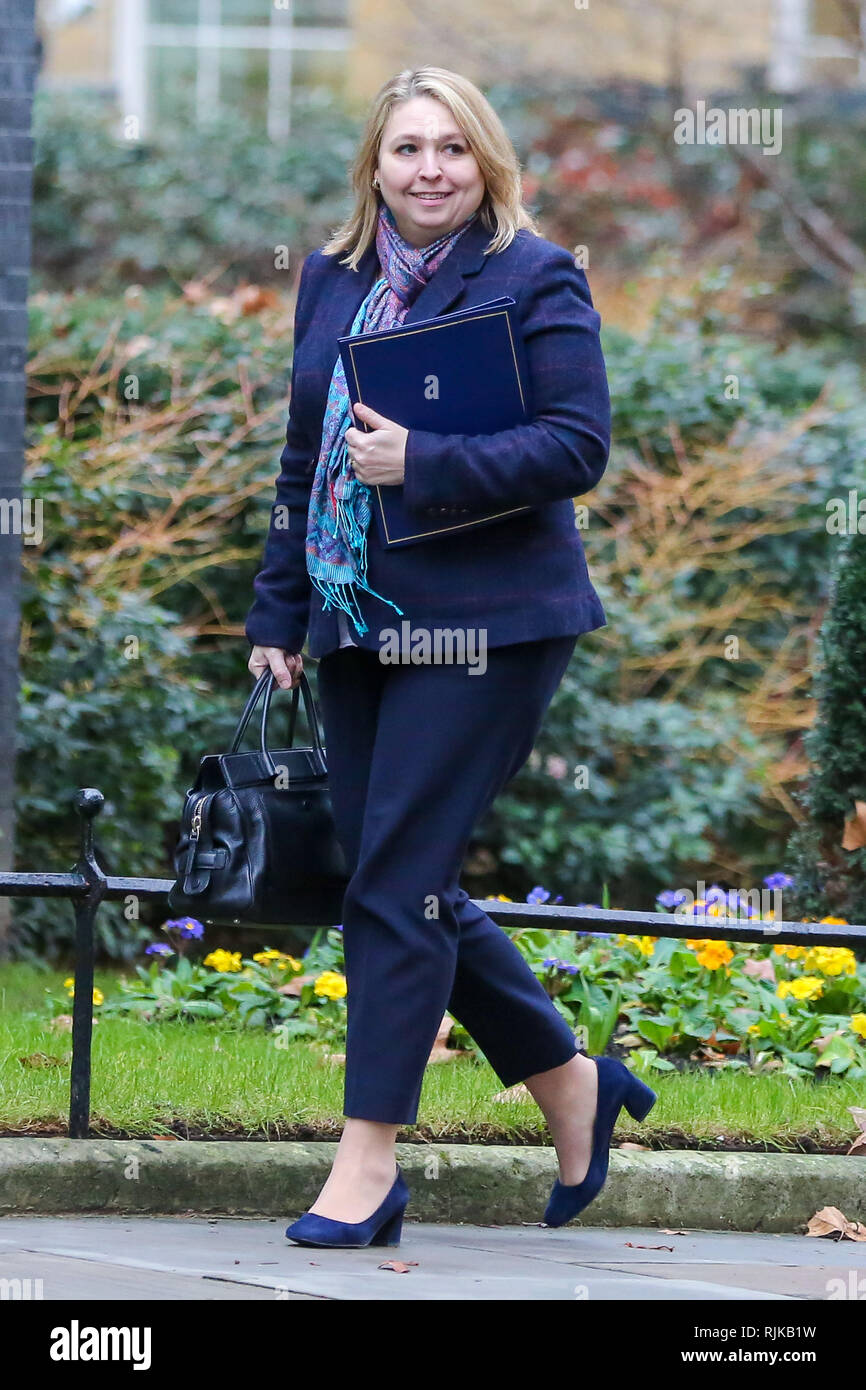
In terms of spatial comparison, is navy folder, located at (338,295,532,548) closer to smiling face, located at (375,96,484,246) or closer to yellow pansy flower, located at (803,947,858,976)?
smiling face, located at (375,96,484,246)

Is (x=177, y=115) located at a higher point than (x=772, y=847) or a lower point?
higher

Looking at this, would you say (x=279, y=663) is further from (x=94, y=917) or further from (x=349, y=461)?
(x=94, y=917)

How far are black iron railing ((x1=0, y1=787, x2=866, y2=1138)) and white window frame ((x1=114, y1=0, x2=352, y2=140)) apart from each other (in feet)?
39.7

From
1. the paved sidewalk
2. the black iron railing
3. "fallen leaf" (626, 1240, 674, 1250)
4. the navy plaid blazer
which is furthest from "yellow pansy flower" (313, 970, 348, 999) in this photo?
the navy plaid blazer

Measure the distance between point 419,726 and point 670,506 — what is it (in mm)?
4572

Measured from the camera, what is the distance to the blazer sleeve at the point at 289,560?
342 cm

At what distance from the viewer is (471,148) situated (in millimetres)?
3156

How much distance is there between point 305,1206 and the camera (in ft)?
11.7

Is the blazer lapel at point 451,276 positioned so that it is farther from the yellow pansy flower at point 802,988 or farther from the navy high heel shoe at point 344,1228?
the yellow pansy flower at point 802,988

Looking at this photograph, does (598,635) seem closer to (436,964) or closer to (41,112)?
(436,964)

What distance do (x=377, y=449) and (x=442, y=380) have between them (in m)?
0.16

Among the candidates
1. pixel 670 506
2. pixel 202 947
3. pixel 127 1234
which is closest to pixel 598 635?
pixel 670 506

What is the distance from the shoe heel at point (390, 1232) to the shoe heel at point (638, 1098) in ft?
1.65

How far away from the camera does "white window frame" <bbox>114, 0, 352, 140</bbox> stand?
48.6ft
